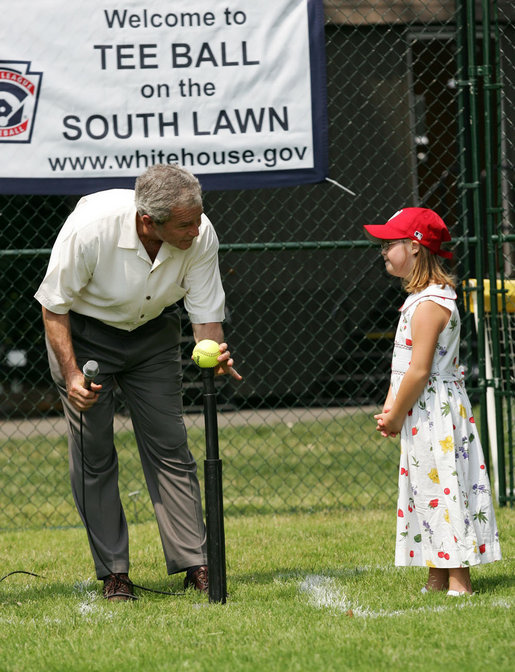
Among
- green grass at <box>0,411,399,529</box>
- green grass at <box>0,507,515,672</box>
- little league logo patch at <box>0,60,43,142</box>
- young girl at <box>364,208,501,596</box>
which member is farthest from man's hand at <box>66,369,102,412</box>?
green grass at <box>0,411,399,529</box>

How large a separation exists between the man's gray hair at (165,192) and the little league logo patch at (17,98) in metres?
1.93

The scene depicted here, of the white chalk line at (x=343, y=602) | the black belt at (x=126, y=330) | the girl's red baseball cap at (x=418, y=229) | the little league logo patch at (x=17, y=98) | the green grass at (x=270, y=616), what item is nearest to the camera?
the green grass at (x=270, y=616)

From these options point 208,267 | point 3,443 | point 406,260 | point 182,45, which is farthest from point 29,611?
point 3,443

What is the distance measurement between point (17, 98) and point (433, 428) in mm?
3093

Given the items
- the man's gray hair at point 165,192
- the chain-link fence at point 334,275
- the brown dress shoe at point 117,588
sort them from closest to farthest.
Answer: the man's gray hair at point 165,192 < the brown dress shoe at point 117,588 < the chain-link fence at point 334,275

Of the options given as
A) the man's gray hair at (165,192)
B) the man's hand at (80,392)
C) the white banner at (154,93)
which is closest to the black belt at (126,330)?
the man's hand at (80,392)

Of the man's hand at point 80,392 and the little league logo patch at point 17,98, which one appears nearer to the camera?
the man's hand at point 80,392

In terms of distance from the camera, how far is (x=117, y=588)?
418cm

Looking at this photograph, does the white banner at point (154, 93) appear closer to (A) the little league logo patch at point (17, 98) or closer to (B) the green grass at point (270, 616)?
(A) the little league logo patch at point (17, 98)

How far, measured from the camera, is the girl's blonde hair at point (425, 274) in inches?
155

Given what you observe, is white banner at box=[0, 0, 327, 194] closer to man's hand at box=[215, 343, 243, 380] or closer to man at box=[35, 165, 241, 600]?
man at box=[35, 165, 241, 600]

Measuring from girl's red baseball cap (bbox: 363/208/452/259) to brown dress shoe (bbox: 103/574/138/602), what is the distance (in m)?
1.75

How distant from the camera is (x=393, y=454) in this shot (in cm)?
768

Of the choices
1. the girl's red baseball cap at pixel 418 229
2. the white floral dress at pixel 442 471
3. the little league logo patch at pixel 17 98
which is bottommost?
the white floral dress at pixel 442 471
